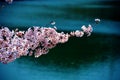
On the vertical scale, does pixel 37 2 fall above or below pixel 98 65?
above

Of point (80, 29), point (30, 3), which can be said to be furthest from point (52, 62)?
point (30, 3)

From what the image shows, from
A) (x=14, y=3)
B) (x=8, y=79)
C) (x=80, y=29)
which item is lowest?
(x=8, y=79)

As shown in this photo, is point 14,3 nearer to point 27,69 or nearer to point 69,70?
point 27,69
